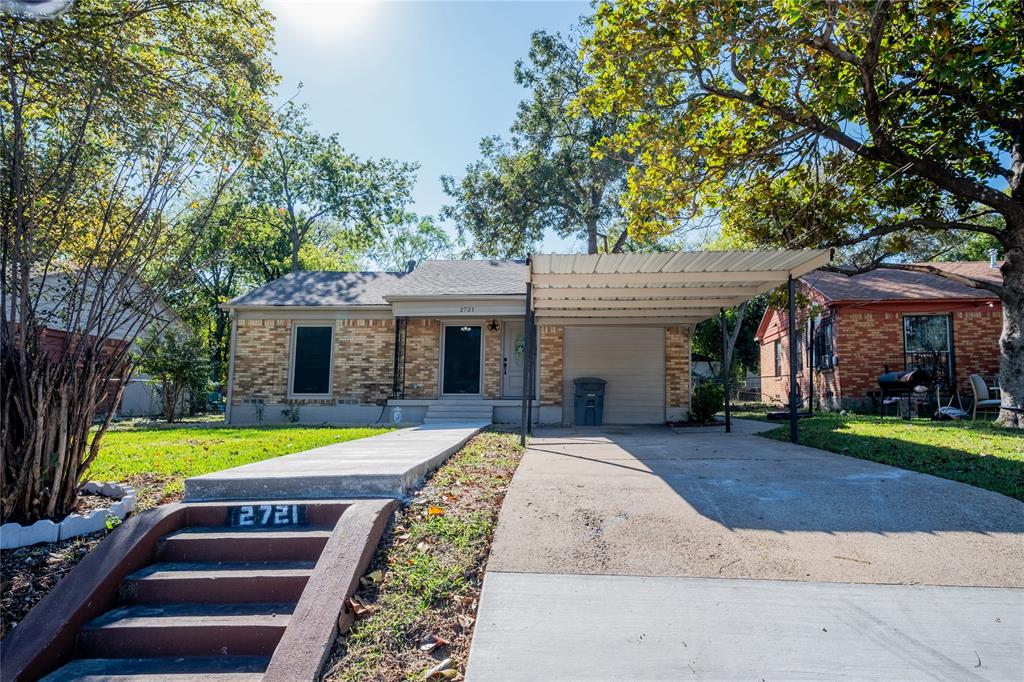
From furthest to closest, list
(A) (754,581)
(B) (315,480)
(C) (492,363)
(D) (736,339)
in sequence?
(D) (736,339) → (C) (492,363) → (B) (315,480) → (A) (754,581)

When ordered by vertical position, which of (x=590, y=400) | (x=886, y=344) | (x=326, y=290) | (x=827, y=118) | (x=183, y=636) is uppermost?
(x=827, y=118)

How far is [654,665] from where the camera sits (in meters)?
2.50

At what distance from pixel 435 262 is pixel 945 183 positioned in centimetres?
1147

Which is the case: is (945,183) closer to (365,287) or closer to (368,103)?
(368,103)

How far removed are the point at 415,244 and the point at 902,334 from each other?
32320 mm

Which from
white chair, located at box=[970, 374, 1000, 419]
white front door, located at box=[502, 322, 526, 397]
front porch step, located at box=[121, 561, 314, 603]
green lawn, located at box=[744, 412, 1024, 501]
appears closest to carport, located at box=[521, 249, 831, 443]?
green lawn, located at box=[744, 412, 1024, 501]

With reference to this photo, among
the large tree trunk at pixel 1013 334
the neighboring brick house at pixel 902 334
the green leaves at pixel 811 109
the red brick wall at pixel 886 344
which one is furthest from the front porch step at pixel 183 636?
the red brick wall at pixel 886 344

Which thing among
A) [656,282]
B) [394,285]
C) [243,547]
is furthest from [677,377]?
[243,547]

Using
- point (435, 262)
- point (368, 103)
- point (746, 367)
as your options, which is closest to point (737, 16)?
point (368, 103)

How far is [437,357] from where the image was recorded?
1299 cm

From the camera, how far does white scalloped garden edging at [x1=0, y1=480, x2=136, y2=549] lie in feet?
11.3

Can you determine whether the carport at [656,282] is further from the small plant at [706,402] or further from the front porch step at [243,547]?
the front porch step at [243,547]

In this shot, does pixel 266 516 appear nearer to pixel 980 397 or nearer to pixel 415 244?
pixel 980 397

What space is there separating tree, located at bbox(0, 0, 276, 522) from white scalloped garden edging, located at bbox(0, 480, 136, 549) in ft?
0.57
